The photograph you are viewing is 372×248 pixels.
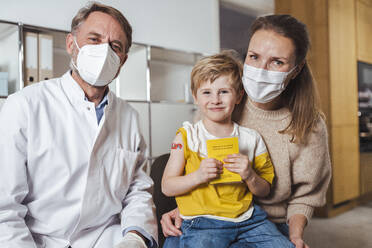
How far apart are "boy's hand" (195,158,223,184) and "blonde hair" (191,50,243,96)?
314 millimetres

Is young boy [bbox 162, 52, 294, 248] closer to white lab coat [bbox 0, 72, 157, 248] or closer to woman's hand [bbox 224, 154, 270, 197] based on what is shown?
woman's hand [bbox 224, 154, 270, 197]

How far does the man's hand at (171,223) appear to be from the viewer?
111cm

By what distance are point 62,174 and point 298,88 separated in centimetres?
98

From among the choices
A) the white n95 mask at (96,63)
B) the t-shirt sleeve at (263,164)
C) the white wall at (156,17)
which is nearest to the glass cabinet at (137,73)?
the white wall at (156,17)

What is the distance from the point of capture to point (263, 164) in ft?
3.81

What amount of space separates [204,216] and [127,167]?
0.35 meters

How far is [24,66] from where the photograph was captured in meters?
2.14

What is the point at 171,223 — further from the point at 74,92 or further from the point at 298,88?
the point at 298,88

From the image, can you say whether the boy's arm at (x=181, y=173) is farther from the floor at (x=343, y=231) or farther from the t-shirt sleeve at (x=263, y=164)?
the floor at (x=343, y=231)

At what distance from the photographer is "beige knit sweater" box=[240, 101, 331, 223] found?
123 cm

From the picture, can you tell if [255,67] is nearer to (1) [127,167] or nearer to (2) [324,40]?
(1) [127,167]

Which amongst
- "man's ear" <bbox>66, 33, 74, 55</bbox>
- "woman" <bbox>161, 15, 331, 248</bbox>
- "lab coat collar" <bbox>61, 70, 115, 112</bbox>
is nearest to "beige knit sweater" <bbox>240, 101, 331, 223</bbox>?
"woman" <bbox>161, 15, 331, 248</bbox>

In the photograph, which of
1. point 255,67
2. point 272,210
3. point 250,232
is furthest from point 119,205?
point 255,67

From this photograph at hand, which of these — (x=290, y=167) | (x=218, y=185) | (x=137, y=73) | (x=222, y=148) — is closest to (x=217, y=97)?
(x=222, y=148)
